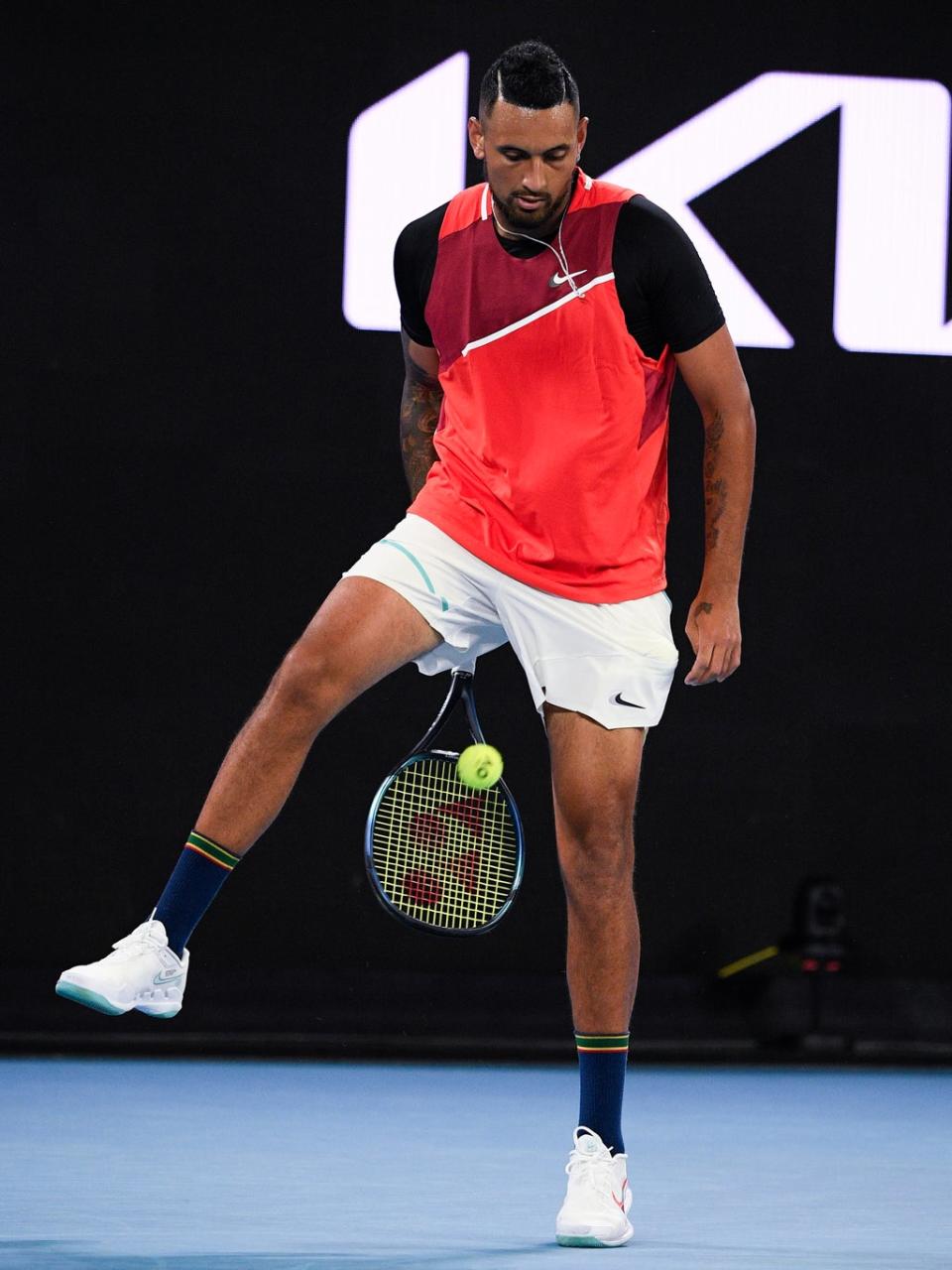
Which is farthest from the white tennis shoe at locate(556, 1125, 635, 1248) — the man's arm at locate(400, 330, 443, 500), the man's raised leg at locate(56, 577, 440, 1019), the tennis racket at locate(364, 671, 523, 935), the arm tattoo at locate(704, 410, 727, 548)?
the man's arm at locate(400, 330, 443, 500)

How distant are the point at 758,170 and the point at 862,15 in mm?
516

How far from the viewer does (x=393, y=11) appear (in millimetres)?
5453

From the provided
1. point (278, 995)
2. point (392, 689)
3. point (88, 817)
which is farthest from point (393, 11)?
point (278, 995)

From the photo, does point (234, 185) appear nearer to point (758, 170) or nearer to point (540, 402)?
point (758, 170)

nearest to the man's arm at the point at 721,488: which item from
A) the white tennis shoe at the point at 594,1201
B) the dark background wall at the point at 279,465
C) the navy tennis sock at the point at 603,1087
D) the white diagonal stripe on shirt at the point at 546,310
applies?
the white diagonal stripe on shirt at the point at 546,310

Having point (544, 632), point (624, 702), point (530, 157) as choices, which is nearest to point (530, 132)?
point (530, 157)

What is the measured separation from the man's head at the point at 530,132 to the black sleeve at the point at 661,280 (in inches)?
4.9

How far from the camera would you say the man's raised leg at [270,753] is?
2912 mm

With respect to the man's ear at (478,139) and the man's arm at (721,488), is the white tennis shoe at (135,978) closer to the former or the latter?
the man's arm at (721,488)

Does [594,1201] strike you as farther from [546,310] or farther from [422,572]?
[546,310]

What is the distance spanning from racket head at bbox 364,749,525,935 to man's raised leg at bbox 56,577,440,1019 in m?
0.33

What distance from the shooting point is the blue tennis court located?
3.02 m

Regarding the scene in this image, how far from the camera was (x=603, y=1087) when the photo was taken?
3.18 meters

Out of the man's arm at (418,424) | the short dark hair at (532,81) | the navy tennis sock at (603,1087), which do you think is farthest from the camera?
the man's arm at (418,424)
